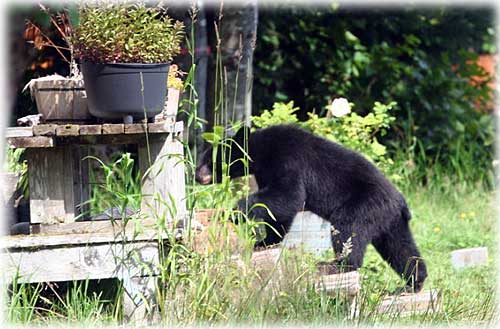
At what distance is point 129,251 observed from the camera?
4543mm

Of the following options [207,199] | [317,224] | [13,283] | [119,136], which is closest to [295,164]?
[317,224]

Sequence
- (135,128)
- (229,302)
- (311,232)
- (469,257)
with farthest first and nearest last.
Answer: (469,257) < (311,232) < (135,128) < (229,302)

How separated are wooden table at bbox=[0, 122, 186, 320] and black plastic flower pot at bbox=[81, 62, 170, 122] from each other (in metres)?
0.09

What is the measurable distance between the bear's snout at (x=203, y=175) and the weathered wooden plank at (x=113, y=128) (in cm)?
201

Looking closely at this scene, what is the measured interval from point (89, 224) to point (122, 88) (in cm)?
82

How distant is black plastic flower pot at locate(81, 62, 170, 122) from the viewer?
180 inches

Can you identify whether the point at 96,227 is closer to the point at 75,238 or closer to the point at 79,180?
the point at 75,238

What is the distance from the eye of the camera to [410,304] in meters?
5.45

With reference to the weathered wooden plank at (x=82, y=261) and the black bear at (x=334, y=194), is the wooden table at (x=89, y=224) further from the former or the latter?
the black bear at (x=334, y=194)

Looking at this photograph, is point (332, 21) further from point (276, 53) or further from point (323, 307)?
point (323, 307)

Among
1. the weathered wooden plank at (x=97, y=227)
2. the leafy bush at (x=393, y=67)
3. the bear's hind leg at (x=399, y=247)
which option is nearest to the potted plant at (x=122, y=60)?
the weathered wooden plank at (x=97, y=227)

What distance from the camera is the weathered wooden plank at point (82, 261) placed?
14.8ft


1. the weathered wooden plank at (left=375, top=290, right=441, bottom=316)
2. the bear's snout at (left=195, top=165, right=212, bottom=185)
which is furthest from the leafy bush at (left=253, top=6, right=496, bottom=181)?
the weathered wooden plank at (left=375, top=290, right=441, bottom=316)

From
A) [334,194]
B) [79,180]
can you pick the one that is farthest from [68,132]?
[334,194]
